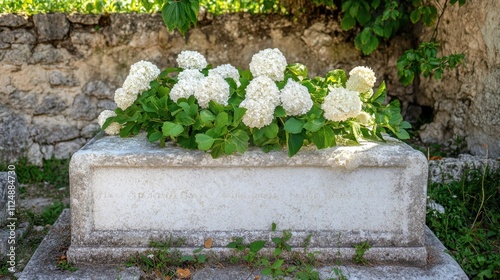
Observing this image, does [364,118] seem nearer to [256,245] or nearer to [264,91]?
[264,91]

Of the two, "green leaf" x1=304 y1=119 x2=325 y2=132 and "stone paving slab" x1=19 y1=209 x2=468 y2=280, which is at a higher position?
"green leaf" x1=304 y1=119 x2=325 y2=132

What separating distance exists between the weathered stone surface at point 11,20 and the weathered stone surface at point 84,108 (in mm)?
833

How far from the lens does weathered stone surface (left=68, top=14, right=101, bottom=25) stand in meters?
5.35

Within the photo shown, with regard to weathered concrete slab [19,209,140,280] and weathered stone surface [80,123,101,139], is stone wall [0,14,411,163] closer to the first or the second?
weathered stone surface [80,123,101,139]

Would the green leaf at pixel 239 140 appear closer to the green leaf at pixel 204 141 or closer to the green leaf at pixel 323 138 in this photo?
the green leaf at pixel 204 141

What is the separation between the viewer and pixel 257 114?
2740mm

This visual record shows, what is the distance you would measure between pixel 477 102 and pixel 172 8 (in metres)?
2.53

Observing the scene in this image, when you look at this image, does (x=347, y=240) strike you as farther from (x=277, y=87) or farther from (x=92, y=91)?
(x=92, y=91)

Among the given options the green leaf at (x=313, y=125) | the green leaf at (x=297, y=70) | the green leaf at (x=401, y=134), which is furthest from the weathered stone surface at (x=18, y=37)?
the green leaf at (x=401, y=134)

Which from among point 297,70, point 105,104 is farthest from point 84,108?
point 297,70

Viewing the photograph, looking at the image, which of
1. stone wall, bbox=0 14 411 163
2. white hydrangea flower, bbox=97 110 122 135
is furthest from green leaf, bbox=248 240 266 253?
stone wall, bbox=0 14 411 163

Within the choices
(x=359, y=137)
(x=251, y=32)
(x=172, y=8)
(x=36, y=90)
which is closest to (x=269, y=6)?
(x=251, y=32)

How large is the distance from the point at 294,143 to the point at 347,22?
2.95 meters

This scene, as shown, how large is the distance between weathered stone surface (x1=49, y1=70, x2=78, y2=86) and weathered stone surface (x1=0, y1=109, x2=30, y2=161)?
1.53ft
